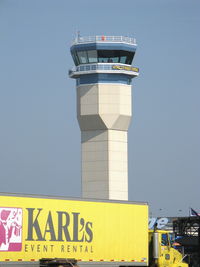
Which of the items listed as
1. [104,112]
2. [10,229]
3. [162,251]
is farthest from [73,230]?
[104,112]

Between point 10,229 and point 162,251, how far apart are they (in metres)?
9.60

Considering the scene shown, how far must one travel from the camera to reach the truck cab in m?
47.4

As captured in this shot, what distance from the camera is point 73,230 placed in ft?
147

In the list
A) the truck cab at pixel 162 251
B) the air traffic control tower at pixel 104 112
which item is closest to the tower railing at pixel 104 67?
the air traffic control tower at pixel 104 112

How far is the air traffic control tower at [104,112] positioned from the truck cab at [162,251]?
64937 millimetres

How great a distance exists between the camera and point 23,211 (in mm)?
42812

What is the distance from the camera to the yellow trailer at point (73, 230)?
42.5m

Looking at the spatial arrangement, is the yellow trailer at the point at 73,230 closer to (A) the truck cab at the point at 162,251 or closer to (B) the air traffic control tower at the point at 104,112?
(A) the truck cab at the point at 162,251

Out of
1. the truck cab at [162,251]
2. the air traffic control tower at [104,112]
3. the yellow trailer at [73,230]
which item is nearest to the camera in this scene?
the yellow trailer at [73,230]

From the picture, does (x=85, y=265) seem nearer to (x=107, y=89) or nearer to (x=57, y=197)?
(x=57, y=197)

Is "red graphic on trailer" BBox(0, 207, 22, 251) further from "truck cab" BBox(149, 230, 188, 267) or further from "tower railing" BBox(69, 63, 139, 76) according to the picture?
"tower railing" BBox(69, 63, 139, 76)

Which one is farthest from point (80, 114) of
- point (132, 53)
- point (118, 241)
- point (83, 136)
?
point (118, 241)

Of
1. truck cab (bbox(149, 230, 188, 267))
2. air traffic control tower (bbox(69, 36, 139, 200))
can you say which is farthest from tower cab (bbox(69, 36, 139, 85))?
truck cab (bbox(149, 230, 188, 267))

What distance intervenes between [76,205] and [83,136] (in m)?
71.5
